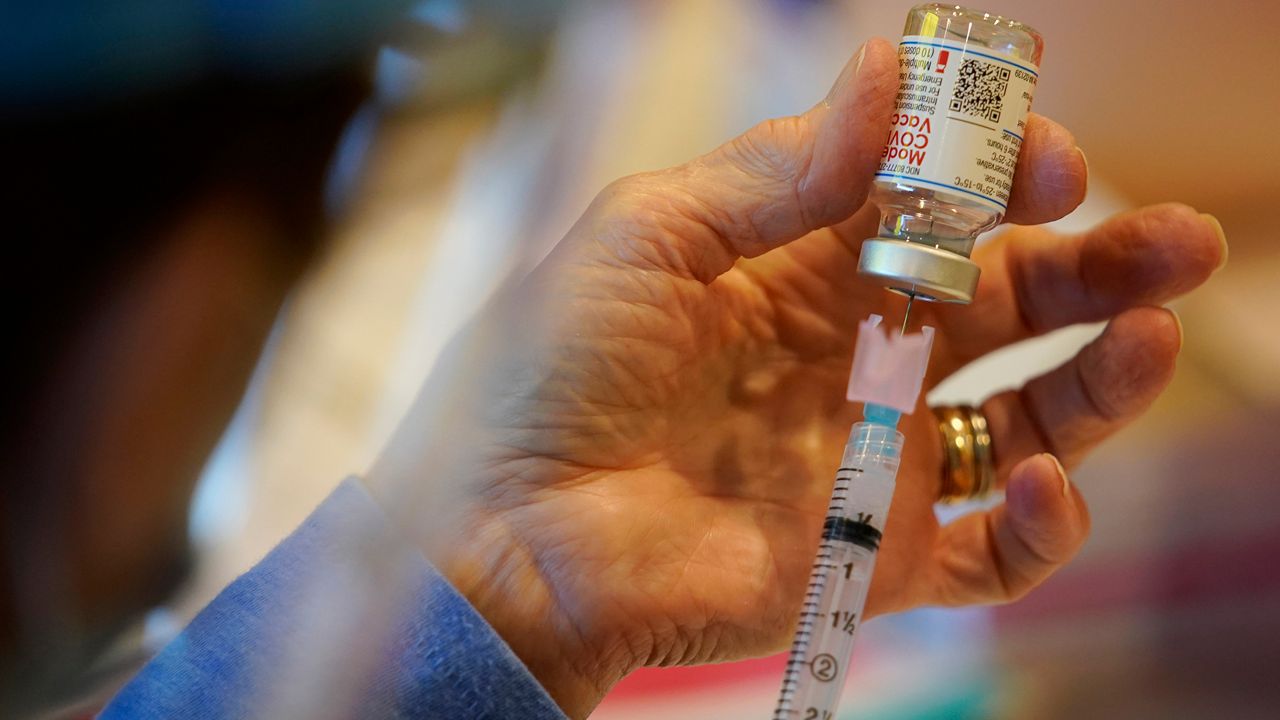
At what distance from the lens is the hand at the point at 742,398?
0.80m

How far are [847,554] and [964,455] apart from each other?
286 millimetres

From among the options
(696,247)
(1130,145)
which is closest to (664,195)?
(696,247)

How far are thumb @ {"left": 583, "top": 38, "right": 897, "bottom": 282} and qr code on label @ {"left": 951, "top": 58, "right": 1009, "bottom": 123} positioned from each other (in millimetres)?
45

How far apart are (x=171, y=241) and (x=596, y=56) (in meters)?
0.50

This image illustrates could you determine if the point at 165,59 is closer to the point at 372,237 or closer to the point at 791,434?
the point at 372,237

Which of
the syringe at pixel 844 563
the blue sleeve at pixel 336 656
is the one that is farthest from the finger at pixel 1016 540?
the blue sleeve at pixel 336 656

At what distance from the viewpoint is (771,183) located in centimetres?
78

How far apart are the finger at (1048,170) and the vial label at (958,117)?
40mm

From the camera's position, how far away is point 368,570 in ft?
2.64

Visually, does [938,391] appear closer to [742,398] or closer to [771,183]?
[742,398]

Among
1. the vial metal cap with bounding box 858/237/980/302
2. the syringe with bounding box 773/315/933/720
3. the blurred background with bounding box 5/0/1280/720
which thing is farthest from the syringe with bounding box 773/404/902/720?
the blurred background with bounding box 5/0/1280/720

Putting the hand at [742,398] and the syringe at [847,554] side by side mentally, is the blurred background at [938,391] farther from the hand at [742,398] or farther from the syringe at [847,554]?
the syringe at [847,554]

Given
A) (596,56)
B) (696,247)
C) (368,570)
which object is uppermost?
(596,56)

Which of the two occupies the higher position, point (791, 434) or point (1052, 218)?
point (1052, 218)
